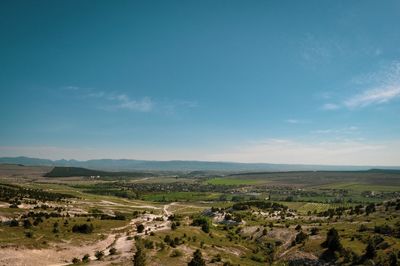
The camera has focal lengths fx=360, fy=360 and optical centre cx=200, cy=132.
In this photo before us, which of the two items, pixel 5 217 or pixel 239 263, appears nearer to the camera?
pixel 239 263

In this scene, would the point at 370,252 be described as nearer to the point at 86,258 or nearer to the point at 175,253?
the point at 175,253

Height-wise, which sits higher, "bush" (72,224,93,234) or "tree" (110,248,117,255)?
"bush" (72,224,93,234)

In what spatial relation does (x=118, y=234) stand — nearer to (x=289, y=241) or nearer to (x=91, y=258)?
(x=91, y=258)

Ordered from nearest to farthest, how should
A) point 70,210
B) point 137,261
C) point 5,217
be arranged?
point 137,261, point 5,217, point 70,210

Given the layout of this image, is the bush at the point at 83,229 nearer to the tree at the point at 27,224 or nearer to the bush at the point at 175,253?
the tree at the point at 27,224

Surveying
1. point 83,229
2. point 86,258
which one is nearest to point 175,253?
point 86,258

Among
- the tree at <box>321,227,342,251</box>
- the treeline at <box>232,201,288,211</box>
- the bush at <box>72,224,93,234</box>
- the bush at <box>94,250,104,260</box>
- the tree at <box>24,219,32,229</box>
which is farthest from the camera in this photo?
the treeline at <box>232,201,288,211</box>

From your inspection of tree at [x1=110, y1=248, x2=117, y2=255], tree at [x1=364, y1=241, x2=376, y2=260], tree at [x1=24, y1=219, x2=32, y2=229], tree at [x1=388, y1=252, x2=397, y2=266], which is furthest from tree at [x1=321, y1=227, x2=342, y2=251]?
tree at [x1=24, y1=219, x2=32, y2=229]

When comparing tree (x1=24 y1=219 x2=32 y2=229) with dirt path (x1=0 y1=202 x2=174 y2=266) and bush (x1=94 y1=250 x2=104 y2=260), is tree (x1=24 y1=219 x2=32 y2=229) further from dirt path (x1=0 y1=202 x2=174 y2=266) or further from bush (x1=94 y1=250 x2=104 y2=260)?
bush (x1=94 y1=250 x2=104 y2=260)

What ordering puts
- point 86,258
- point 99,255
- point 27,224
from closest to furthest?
1. point 86,258
2. point 99,255
3. point 27,224

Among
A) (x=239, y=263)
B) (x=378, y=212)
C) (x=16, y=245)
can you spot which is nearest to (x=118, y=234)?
(x=16, y=245)

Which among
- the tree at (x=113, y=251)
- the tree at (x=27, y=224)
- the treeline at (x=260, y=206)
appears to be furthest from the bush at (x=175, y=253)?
the treeline at (x=260, y=206)
